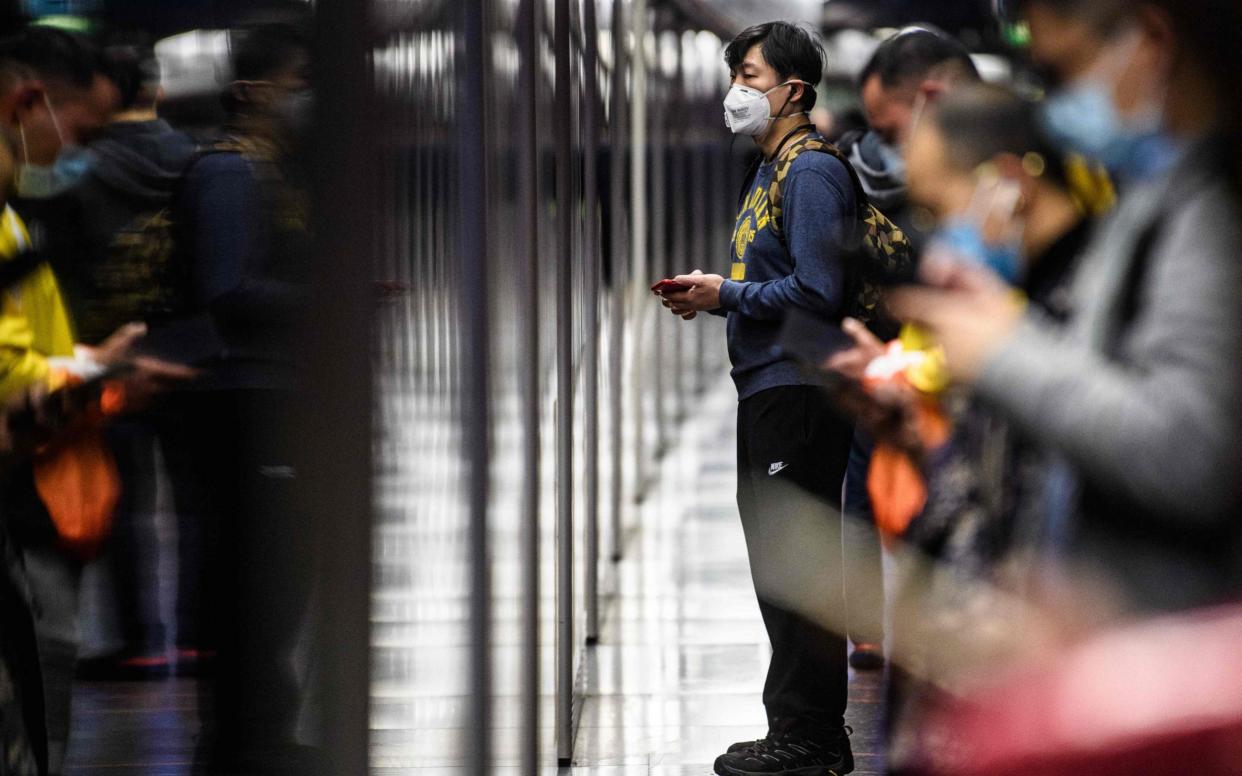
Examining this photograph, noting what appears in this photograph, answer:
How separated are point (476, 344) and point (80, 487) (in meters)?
1.34

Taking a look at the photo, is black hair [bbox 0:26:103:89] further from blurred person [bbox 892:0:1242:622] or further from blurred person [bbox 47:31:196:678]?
blurred person [bbox 892:0:1242:622]

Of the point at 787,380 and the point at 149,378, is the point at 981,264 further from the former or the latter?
the point at 787,380

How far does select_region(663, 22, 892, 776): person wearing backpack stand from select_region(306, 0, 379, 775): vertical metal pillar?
2.56 meters

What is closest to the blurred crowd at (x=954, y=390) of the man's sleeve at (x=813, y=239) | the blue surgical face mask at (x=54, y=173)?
the blue surgical face mask at (x=54, y=173)

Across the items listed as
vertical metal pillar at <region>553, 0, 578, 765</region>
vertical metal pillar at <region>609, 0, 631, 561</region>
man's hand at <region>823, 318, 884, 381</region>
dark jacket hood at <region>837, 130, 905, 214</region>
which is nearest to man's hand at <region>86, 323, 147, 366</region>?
man's hand at <region>823, 318, 884, 381</region>

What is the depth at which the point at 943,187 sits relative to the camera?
2639 millimetres

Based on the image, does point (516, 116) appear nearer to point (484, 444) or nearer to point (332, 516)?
point (484, 444)

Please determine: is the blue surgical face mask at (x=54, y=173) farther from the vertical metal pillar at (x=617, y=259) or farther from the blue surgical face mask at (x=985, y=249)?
the vertical metal pillar at (x=617, y=259)

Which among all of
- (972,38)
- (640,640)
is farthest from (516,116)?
(972,38)

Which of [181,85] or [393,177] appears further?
[393,177]

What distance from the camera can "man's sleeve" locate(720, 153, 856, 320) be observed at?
430 cm

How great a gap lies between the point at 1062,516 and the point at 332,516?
803mm

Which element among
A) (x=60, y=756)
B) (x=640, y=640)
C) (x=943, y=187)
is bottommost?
(x=640, y=640)

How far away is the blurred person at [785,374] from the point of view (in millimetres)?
4348
